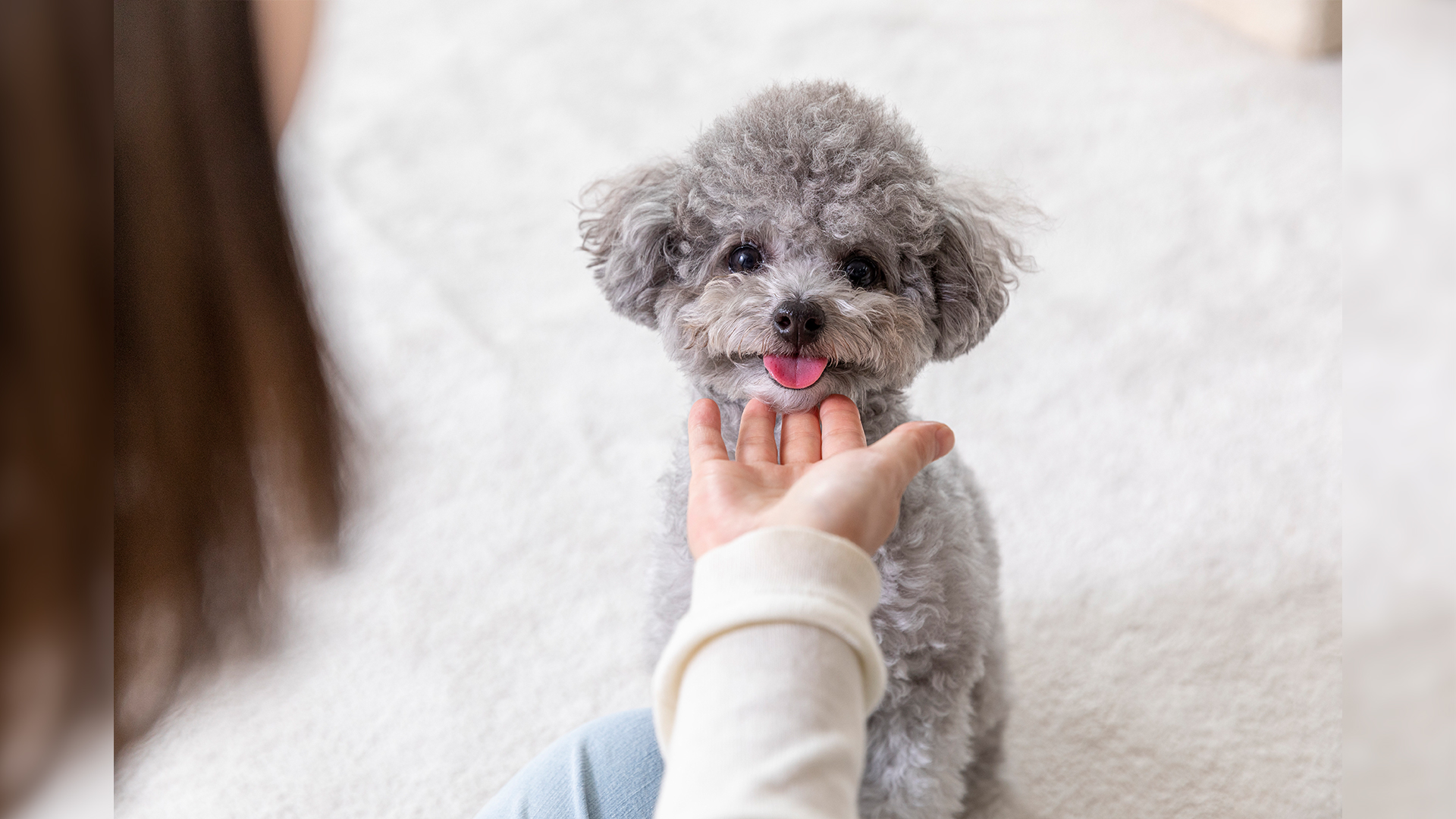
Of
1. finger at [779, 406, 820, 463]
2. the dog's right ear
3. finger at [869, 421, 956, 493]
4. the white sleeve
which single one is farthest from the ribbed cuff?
the dog's right ear

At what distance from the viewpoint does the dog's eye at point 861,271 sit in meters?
0.92

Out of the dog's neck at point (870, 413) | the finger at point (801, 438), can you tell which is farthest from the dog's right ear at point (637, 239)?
the finger at point (801, 438)

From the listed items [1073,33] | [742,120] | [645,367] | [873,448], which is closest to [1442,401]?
[873,448]

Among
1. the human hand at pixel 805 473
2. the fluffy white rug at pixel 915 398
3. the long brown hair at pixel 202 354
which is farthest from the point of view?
the fluffy white rug at pixel 915 398

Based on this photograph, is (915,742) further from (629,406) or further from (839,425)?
(629,406)

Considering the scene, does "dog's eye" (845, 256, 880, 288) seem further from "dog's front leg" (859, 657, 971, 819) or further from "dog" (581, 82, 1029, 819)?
"dog's front leg" (859, 657, 971, 819)

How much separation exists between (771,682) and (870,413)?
1.61 ft

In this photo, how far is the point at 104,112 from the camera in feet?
1.08

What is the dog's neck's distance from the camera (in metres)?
0.96

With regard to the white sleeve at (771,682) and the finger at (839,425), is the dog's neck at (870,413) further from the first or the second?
the white sleeve at (771,682)

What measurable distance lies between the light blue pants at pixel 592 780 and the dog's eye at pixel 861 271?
1.67ft

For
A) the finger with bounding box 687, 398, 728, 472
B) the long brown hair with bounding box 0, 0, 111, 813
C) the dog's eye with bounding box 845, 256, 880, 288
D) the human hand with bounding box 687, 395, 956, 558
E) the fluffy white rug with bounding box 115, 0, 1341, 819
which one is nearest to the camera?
the long brown hair with bounding box 0, 0, 111, 813

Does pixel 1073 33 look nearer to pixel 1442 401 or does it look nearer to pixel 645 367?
pixel 645 367

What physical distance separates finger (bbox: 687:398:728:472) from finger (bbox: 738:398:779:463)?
0.06 ft
